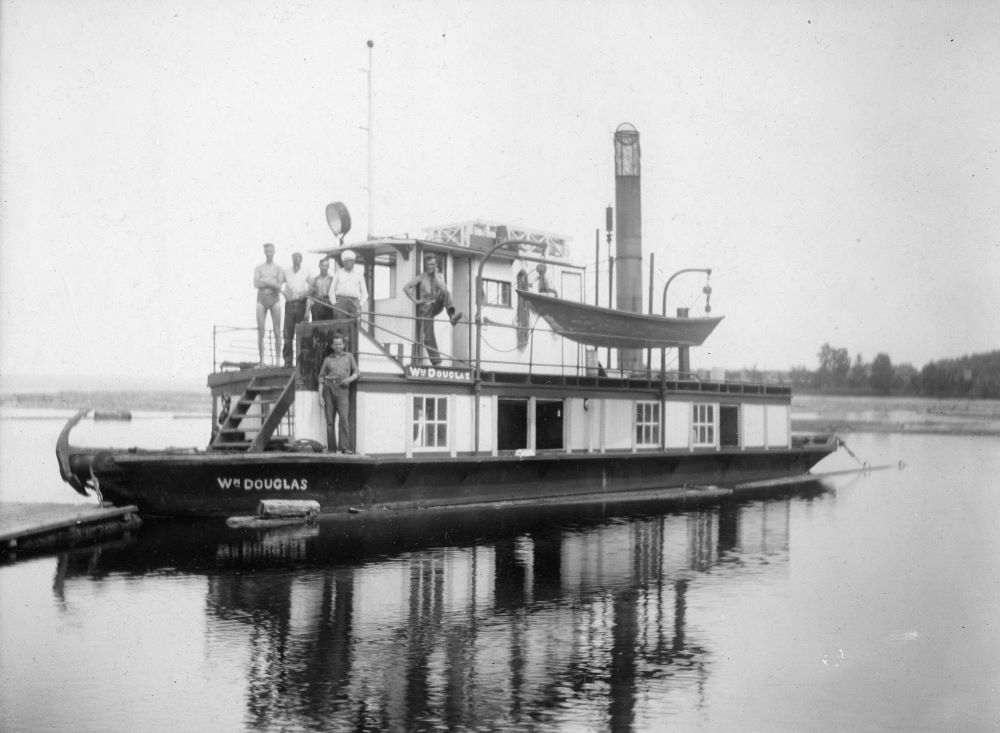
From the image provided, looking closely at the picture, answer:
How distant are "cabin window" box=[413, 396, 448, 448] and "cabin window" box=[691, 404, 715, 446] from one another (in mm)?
7209

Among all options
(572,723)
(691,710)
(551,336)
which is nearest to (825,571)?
(691,710)

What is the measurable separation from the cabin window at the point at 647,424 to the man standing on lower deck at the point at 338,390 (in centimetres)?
731

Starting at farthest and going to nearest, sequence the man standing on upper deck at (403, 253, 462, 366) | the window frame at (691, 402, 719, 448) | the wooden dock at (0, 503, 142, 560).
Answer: the window frame at (691, 402, 719, 448) < the man standing on upper deck at (403, 253, 462, 366) < the wooden dock at (0, 503, 142, 560)

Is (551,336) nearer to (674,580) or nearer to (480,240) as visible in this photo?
(480,240)

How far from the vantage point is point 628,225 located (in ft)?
76.7

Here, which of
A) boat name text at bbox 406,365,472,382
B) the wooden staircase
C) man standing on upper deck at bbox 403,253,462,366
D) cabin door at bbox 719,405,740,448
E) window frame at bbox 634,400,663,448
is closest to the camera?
the wooden staircase

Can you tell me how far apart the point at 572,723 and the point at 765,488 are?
730 inches

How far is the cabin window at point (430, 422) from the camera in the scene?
54.3 ft

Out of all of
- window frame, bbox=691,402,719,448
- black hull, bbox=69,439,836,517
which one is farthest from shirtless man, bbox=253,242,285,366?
window frame, bbox=691,402,719,448

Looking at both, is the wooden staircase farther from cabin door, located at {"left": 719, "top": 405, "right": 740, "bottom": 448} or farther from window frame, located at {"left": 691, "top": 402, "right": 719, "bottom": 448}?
cabin door, located at {"left": 719, "top": 405, "right": 740, "bottom": 448}

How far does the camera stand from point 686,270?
72.0ft

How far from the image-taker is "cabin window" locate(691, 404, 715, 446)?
21.9m

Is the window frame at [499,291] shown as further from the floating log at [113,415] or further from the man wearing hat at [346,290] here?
the floating log at [113,415]

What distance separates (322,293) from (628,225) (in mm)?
9549
